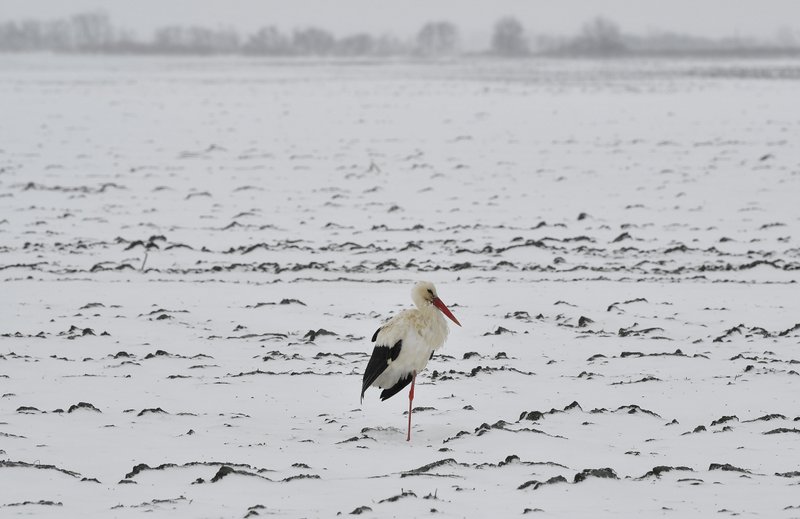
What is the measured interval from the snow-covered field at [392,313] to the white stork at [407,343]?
37 centimetres

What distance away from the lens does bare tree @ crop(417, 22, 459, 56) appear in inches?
7131

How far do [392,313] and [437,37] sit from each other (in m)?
184

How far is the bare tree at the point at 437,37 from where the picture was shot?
181 metres

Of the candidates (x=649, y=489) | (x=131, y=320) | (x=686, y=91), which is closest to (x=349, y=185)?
(x=131, y=320)

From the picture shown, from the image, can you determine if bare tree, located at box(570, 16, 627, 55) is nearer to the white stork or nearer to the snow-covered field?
the snow-covered field

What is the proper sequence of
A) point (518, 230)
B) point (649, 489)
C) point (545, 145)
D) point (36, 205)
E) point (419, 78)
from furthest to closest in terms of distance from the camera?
point (419, 78) → point (545, 145) → point (36, 205) → point (518, 230) → point (649, 489)

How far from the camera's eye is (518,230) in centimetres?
1560

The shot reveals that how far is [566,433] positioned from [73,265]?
329 inches

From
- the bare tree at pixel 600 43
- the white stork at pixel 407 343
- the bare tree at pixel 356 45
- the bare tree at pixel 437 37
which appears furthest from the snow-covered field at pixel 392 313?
the bare tree at pixel 437 37

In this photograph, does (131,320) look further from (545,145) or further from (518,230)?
(545,145)

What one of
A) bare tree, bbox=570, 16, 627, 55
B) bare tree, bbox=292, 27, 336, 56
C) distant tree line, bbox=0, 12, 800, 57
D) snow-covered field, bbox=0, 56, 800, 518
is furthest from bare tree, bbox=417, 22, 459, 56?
snow-covered field, bbox=0, 56, 800, 518

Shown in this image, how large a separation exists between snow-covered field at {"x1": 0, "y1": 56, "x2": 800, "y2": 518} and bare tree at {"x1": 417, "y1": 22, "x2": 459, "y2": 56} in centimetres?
15892

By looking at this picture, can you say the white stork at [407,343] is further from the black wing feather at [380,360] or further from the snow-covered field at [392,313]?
the snow-covered field at [392,313]

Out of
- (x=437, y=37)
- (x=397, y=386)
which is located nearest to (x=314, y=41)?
(x=437, y=37)
